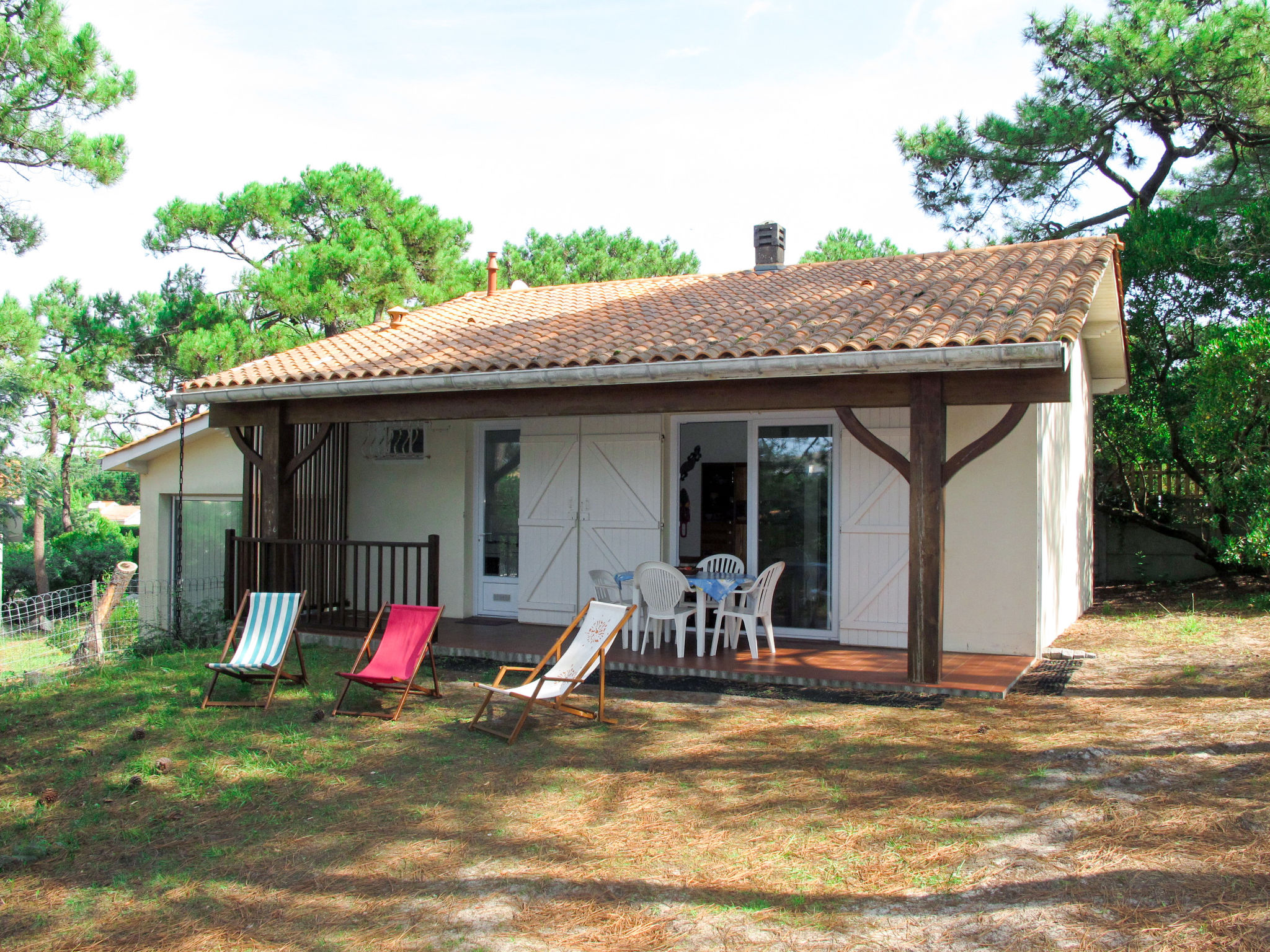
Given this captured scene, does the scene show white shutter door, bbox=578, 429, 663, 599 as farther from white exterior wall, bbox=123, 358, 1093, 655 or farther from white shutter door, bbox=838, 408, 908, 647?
white shutter door, bbox=838, 408, 908, 647

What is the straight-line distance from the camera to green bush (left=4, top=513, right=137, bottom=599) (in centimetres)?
2431

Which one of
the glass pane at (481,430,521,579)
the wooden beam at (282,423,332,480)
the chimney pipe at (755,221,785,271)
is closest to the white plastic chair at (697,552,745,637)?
the glass pane at (481,430,521,579)

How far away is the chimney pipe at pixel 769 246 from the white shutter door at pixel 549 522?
4.01m

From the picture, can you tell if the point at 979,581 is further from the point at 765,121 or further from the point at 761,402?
the point at 765,121

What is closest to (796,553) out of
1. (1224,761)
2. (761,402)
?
(761,402)

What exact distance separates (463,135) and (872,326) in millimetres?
11763

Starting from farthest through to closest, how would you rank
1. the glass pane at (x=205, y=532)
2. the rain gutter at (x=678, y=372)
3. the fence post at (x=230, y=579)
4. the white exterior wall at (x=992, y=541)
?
the glass pane at (x=205, y=532) < the fence post at (x=230, y=579) < the white exterior wall at (x=992, y=541) < the rain gutter at (x=678, y=372)

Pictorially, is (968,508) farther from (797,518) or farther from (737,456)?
(737,456)

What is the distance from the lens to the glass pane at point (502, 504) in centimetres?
1015

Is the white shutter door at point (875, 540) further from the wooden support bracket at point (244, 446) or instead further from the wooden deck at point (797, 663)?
the wooden support bracket at point (244, 446)

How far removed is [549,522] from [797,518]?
2538mm

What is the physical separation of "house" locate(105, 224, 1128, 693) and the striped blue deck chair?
4.08 feet

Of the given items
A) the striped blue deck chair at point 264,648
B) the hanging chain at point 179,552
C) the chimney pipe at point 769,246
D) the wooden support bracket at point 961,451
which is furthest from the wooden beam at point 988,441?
the hanging chain at point 179,552

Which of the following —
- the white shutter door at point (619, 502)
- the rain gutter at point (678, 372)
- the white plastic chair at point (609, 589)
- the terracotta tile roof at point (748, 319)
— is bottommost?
the white plastic chair at point (609, 589)
